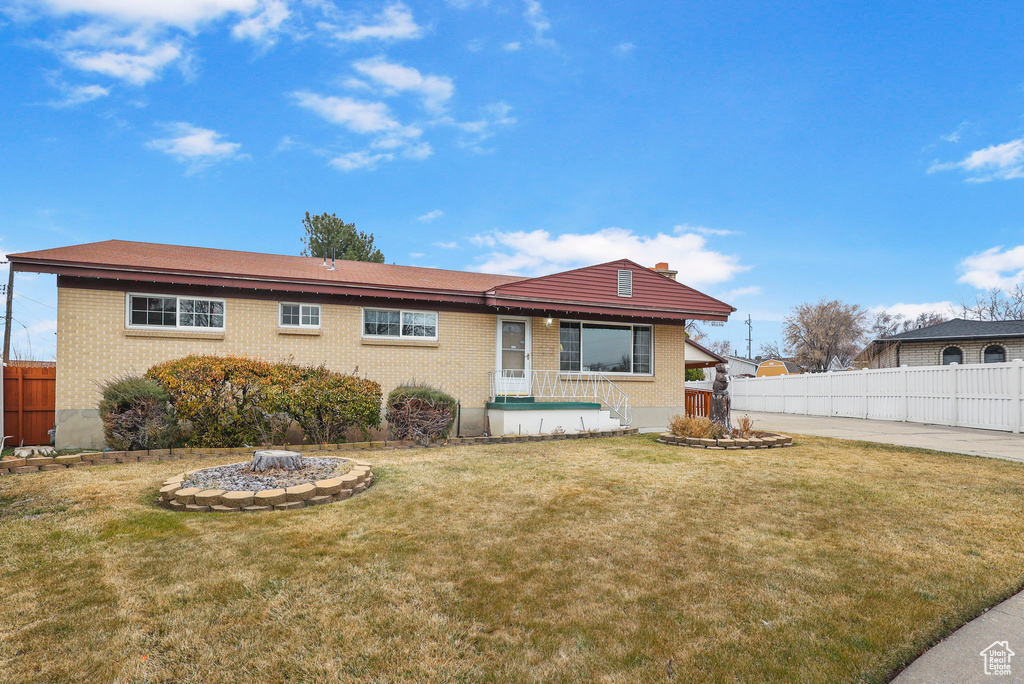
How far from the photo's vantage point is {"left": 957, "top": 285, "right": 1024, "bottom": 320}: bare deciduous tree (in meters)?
41.9

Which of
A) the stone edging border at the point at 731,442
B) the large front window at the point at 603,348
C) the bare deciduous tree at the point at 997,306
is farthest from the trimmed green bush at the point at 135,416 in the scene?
the bare deciduous tree at the point at 997,306

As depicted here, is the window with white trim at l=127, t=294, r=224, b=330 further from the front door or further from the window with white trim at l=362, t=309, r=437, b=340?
the front door

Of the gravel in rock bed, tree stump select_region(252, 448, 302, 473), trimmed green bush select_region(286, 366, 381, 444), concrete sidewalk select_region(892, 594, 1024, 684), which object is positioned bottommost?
concrete sidewalk select_region(892, 594, 1024, 684)

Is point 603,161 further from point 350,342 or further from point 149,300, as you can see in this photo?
point 149,300

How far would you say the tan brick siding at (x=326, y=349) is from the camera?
997cm

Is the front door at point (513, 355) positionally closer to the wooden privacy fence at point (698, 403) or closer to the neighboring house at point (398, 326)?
the neighboring house at point (398, 326)

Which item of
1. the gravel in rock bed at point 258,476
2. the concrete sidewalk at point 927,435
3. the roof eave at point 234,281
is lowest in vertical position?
the concrete sidewalk at point 927,435

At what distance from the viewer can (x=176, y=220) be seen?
1839cm

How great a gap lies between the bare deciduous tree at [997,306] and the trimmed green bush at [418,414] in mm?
51598

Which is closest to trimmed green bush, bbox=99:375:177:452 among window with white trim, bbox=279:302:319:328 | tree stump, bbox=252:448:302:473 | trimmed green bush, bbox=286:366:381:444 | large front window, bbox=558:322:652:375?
trimmed green bush, bbox=286:366:381:444

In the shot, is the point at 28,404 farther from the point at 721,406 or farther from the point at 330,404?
the point at 721,406

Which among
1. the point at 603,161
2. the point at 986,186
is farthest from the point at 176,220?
the point at 986,186

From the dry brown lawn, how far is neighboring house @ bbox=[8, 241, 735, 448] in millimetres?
4837

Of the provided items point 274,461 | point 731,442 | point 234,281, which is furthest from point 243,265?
point 731,442
